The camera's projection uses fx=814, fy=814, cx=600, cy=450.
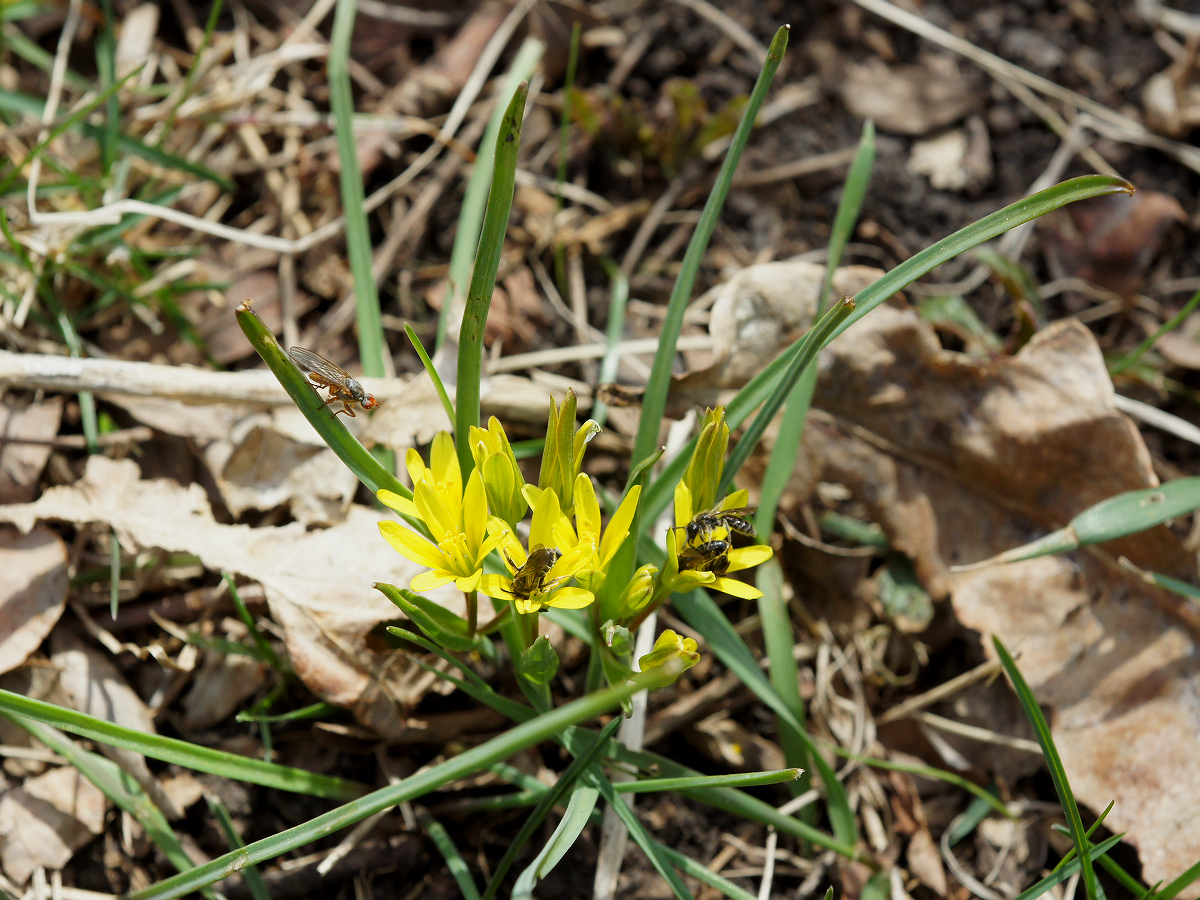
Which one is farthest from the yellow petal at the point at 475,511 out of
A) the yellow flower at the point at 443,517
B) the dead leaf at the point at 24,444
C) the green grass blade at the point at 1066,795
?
the dead leaf at the point at 24,444

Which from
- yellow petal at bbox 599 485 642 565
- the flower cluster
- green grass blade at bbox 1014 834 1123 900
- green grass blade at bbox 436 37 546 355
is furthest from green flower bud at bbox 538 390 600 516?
green grass blade at bbox 1014 834 1123 900

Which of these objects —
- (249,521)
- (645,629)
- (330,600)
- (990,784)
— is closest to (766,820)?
(645,629)

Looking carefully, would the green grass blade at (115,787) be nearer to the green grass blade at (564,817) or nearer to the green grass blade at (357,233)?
the green grass blade at (564,817)

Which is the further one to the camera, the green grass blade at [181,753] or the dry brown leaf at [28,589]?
the dry brown leaf at [28,589]

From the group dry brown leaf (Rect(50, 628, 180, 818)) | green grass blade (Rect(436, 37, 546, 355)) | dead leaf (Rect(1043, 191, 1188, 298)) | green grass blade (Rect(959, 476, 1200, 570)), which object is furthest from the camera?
dead leaf (Rect(1043, 191, 1188, 298))

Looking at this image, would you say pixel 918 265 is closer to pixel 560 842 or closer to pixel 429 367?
pixel 429 367

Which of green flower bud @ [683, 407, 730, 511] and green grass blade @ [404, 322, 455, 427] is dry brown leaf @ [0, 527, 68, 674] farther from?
green flower bud @ [683, 407, 730, 511]
